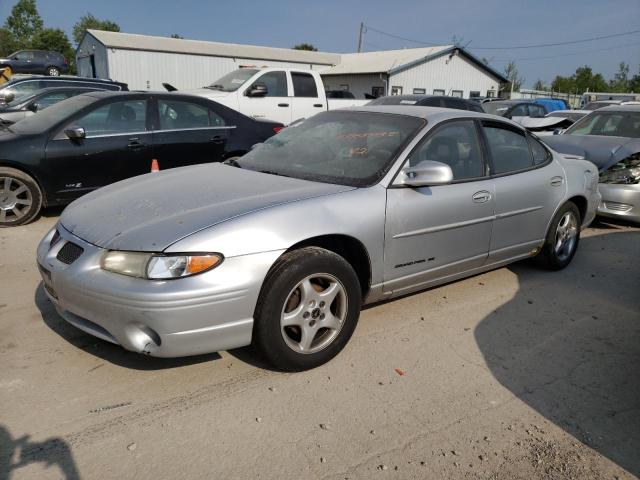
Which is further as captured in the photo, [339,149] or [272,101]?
[272,101]

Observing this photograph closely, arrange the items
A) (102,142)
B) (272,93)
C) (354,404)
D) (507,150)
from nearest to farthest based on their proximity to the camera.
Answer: (354,404), (507,150), (102,142), (272,93)

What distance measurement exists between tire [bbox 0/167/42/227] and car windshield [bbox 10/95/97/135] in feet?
1.91

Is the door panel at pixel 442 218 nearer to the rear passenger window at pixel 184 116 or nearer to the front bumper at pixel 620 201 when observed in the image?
the front bumper at pixel 620 201

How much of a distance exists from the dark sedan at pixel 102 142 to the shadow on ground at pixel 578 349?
13.6 ft

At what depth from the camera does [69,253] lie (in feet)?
9.93

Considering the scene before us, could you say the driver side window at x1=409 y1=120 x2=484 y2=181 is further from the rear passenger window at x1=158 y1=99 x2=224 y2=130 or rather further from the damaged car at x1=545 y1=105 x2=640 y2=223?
the rear passenger window at x1=158 y1=99 x2=224 y2=130

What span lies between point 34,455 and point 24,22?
230ft

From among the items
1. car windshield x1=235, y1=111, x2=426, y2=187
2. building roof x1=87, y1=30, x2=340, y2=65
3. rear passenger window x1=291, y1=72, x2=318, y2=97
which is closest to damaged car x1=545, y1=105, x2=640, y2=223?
car windshield x1=235, y1=111, x2=426, y2=187

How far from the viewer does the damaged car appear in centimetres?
684

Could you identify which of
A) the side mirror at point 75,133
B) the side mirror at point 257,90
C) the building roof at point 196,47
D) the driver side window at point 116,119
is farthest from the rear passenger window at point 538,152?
the building roof at point 196,47

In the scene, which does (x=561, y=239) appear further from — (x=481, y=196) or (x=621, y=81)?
(x=621, y=81)

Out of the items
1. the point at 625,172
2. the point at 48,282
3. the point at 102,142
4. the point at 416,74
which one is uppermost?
the point at 416,74

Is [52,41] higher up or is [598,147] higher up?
[52,41]

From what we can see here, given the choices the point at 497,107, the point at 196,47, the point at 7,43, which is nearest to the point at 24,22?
the point at 7,43
